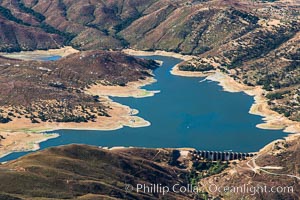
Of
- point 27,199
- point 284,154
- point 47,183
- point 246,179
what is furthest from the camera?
point 284,154

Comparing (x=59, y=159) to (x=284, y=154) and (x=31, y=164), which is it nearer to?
(x=31, y=164)

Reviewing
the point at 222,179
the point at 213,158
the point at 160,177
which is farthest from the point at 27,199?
the point at 213,158

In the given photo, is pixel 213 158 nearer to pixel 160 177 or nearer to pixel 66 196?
pixel 160 177

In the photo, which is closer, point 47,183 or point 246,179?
point 47,183

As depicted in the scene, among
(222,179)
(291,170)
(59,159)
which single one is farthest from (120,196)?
(291,170)

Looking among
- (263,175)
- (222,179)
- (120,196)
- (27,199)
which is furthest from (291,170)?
(27,199)

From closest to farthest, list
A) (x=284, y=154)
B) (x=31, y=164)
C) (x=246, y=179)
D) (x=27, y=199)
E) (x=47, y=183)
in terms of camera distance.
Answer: (x=27, y=199) < (x=47, y=183) < (x=31, y=164) < (x=246, y=179) < (x=284, y=154)

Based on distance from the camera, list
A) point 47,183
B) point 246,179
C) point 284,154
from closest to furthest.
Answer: point 47,183
point 246,179
point 284,154

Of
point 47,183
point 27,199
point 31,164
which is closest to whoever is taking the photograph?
point 27,199

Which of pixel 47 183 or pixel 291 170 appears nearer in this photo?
pixel 47 183
